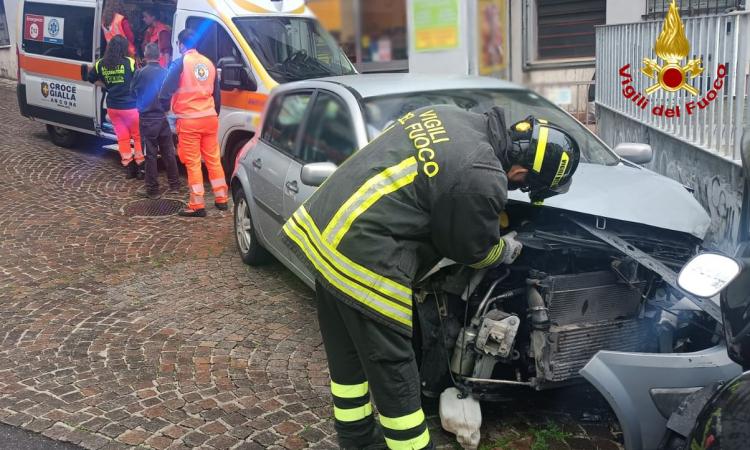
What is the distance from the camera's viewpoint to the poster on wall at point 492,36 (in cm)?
906

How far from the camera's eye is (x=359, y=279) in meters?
2.67

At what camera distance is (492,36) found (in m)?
9.78

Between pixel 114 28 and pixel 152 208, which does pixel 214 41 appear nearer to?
pixel 114 28

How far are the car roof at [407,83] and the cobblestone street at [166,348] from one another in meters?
1.57

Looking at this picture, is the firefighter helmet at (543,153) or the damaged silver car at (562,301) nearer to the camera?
the firefighter helmet at (543,153)

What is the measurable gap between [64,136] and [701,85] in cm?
906

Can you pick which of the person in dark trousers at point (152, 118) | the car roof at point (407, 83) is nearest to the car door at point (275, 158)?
the car roof at point (407, 83)

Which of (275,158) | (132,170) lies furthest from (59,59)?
(275,158)

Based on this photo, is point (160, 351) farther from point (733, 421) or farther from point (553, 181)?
point (733, 421)

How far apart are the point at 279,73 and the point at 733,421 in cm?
679

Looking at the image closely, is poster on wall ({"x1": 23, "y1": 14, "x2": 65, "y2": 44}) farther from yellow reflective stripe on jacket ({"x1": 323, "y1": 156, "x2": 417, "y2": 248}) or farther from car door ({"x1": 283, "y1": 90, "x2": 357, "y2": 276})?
yellow reflective stripe on jacket ({"x1": 323, "y1": 156, "x2": 417, "y2": 248})

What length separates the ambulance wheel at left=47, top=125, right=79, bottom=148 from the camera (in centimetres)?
1110

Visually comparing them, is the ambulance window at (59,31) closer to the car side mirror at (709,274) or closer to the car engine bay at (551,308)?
the car engine bay at (551,308)

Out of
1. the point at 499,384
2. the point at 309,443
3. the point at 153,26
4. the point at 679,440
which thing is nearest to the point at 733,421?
the point at 679,440
